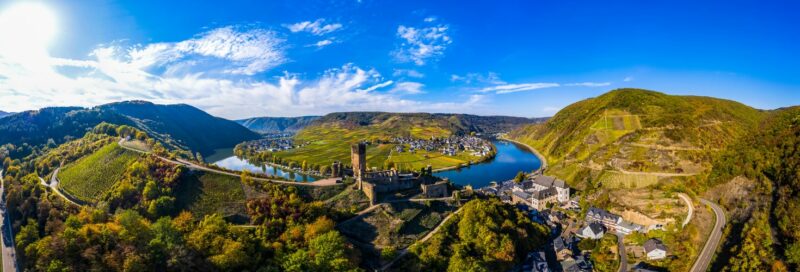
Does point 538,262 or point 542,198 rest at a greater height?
point 542,198

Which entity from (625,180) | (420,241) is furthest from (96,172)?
(625,180)

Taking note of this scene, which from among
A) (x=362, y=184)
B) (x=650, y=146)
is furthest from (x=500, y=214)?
(x=650, y=146)

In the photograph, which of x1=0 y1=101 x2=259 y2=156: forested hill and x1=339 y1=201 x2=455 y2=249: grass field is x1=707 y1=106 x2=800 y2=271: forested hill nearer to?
x1=339 y1=201 x2=455 y2=249: grass field

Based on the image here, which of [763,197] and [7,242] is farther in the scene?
[763,197]

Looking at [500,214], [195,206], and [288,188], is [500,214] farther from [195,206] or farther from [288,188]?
[195,206]

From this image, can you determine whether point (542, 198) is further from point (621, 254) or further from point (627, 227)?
point (621, 254)

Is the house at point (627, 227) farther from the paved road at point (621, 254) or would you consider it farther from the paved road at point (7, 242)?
the paved road at point (7, 242)

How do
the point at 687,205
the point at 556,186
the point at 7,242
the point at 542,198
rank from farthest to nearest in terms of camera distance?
the point at 556,186, the point at 542,198, the point at 687,205, the point at 7,242

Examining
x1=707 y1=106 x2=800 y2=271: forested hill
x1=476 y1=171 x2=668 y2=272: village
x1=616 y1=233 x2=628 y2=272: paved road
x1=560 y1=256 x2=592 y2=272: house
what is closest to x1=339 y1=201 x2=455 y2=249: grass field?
x1=476 y1=171 x2=668 y2=272: village
